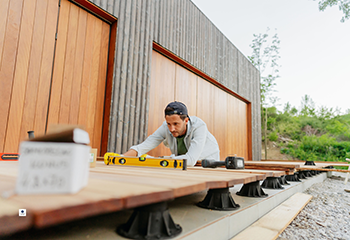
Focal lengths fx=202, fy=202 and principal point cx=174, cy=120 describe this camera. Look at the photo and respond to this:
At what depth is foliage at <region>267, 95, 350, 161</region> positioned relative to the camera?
46.0 feet

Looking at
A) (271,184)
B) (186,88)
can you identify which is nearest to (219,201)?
(271,184)

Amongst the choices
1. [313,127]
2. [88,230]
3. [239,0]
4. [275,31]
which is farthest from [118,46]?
[313,127]

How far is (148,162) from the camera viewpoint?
4.97ft

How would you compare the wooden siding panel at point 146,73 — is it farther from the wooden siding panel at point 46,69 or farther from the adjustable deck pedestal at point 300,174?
the adjustable deck pedestal at point 300,174

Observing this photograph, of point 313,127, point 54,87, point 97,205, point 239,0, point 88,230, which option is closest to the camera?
point 97,205

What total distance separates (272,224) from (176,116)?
1277 millimetres

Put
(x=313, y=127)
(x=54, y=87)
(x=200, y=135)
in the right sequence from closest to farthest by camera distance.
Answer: (x=200, y=135)
(x=54, y=87)
(x=313, y=127)

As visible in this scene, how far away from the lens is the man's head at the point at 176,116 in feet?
7.14

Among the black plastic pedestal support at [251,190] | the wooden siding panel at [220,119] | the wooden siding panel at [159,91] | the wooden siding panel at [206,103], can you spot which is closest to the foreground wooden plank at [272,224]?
the black plastic pedestal support at [251,190]

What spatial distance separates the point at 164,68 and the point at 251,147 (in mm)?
5372

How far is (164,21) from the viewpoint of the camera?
4.42 meters

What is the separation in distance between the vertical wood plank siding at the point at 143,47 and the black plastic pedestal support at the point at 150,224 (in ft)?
8.45

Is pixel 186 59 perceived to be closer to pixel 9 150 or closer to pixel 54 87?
pixel 54 87

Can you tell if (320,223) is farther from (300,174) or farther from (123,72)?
(123,72)
